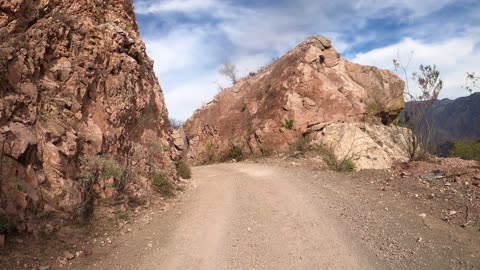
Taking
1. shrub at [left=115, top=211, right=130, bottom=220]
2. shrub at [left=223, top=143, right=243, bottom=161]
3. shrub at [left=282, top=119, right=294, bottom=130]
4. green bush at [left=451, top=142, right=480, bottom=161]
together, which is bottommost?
green bush at [left=451, top=142, right=480, bottom=161]

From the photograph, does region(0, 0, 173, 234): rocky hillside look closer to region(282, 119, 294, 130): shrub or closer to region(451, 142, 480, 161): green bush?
region(282, 119, 294, 130): shrub

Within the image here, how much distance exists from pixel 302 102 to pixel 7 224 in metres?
13.3

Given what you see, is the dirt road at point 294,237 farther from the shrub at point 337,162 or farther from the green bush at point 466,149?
the green bush at point 466,149

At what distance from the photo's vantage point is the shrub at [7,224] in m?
4.71

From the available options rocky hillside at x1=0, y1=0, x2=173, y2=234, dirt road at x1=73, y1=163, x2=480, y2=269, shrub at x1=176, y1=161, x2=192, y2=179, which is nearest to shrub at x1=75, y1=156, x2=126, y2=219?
rocky hillside at x1=0, y1=0, x2=173, y2=234

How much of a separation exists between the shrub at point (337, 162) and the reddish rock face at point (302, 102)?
229 cm

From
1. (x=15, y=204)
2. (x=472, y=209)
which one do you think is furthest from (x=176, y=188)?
(x=472, y=209)

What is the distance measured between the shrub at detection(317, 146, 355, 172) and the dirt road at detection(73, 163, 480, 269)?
299cm

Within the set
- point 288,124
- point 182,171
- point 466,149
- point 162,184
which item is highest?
point 288,124

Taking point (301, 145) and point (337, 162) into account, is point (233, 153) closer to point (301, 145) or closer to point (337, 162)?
point (301, 145)

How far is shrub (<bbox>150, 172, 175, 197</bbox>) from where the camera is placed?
28.3ft

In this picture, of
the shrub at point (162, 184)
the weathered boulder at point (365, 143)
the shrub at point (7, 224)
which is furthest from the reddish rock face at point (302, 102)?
the shrub at point (7, 224)

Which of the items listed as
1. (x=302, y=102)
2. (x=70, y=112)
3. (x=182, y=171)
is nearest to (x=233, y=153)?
(x=302, y=102)

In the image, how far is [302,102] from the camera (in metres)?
16.3
